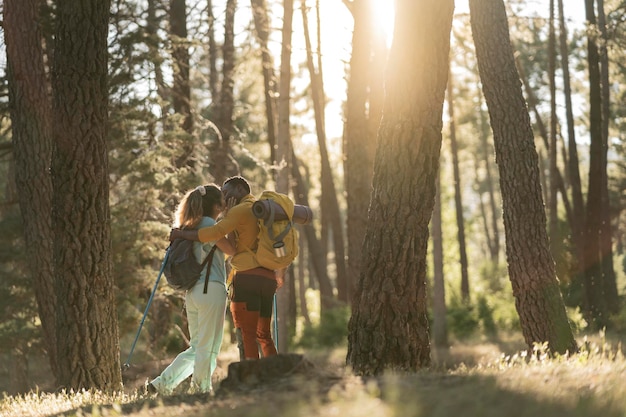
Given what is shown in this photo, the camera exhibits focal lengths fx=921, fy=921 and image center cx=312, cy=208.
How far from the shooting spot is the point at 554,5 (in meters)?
25.2

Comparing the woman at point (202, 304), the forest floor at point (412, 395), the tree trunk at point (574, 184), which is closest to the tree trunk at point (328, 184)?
the tree trunk at point (574, 184)

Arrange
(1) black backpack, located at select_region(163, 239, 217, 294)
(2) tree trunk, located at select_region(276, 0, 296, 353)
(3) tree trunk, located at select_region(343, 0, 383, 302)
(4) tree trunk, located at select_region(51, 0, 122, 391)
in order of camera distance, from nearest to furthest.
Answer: (1) black backpack, located at select_region(163, 239, 217, 294) < (4) tree trunk, located at select_region(51, 0, 122, 391) < (2) tree trunk, located at select_region(276, 0, 296, 353) < (3) tree trunk, located at select_region(343, 0, 383, 302)

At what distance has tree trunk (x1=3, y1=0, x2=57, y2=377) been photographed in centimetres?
1325

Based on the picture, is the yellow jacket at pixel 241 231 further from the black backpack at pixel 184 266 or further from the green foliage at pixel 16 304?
the green foliage at pixel 16 304

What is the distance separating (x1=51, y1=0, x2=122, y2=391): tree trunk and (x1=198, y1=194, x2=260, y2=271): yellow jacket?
7.32 ft

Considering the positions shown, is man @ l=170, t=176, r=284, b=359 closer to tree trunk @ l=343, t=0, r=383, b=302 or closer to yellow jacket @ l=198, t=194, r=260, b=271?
yellow jacket @ l=198, t=194, r=260, b=271

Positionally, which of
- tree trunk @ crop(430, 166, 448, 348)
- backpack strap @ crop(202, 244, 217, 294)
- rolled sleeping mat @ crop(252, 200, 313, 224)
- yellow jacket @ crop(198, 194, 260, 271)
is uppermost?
rolled sleeping mat @ crop(252, 200, 313, 224)

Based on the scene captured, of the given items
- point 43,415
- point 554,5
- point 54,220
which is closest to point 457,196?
point 554,5

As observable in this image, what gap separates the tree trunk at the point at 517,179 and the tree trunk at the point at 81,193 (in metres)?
4.74

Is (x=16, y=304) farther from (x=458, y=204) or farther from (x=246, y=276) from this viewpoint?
(x=458, y=204)

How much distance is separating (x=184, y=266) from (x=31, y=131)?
242 inches

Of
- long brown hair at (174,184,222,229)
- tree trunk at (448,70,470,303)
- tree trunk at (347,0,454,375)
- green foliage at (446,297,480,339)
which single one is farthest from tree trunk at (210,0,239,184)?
tree trunk at (347,0,454,375)

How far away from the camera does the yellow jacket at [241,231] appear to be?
7992mm

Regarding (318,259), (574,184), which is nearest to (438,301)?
(574,184)
